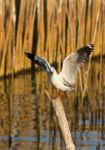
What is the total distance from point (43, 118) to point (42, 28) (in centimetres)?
304

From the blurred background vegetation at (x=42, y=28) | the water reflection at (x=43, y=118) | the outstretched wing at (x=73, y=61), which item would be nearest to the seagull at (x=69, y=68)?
the outstretched wing at (x=73, y=61)

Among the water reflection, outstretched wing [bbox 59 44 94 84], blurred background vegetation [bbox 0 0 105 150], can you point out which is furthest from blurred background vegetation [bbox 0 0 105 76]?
outstretched wing [bbox 59 44 94 84]

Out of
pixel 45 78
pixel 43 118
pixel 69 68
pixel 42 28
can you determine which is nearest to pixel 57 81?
pixel 69 68

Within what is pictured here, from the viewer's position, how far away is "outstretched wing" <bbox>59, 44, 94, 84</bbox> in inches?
351

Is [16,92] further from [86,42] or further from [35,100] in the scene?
[86,42]

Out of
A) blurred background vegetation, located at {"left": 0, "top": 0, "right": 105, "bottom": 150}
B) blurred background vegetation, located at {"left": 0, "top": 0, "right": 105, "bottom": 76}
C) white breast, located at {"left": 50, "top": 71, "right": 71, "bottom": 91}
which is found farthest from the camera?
blurred background vegetation, located at {"left": 0, "top": 0, "right": 105, "bottom": 76}

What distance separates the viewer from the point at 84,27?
15.2 m

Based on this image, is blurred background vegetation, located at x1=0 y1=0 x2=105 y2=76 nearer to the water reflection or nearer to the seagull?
the water reflection

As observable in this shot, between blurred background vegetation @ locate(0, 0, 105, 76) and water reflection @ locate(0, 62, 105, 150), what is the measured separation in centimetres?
57

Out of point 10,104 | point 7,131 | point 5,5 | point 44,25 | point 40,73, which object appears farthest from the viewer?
point 40,73

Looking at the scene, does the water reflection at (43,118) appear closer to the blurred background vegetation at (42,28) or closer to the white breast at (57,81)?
the blurred background vegetation at (42,28)

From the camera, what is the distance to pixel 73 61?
8.99 meters

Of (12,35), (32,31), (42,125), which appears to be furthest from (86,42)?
(42,125)

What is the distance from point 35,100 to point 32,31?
5.88 ft
